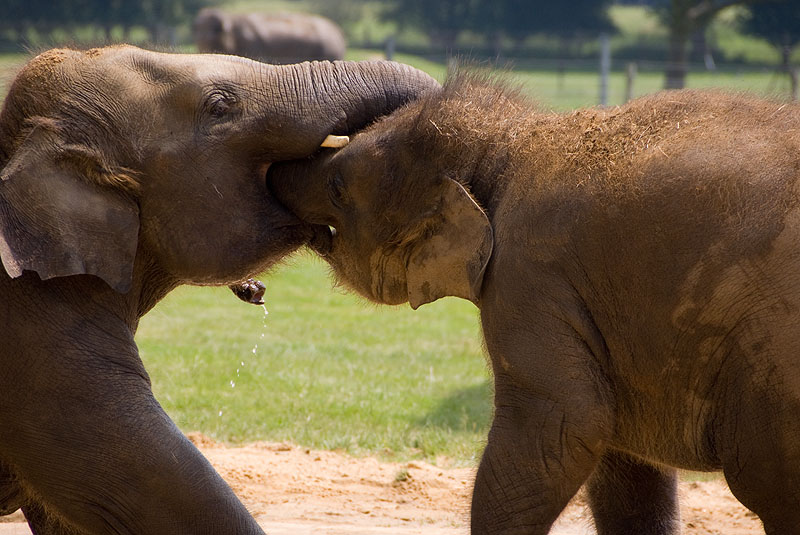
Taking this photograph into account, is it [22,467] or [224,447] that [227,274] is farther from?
[224,447]

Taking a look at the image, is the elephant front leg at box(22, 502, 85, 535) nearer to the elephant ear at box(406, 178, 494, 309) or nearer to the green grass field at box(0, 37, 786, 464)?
the green grass field at box(0, 37, 786, 464)

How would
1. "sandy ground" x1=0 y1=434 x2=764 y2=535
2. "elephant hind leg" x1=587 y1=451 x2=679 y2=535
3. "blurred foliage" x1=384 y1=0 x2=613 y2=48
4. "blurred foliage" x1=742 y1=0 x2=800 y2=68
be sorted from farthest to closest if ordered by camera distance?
"blurred foliage" x1=384 y1=0 x2=613 y2=48 → "blurred foliage" x1=742 y1=0 x2=800 y2=68 → "sandy ground" x1=0 y1=434 x2=764 y2=535 → "elephant hind leg" x1=587 y1=451 x2=679 y2=535

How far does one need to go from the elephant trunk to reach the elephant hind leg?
1725mm

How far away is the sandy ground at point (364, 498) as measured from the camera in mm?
5645

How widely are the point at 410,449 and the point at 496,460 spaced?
3244 mm

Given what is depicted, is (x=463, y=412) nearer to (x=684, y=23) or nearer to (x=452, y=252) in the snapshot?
(x=452, y=252)

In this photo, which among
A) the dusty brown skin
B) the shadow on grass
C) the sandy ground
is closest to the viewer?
the dusty brown skin

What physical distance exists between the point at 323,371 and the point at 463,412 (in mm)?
1622

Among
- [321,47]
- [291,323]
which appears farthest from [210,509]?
[321,47]

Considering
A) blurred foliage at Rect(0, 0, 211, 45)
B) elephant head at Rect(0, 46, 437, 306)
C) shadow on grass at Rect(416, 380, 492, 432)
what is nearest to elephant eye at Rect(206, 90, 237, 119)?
elephant head at Rect(0, 46, 437, 306)

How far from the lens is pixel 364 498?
6.10 meters

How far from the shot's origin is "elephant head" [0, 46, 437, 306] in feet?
13.8

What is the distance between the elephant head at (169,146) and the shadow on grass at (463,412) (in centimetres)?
306

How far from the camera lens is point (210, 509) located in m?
3.99
